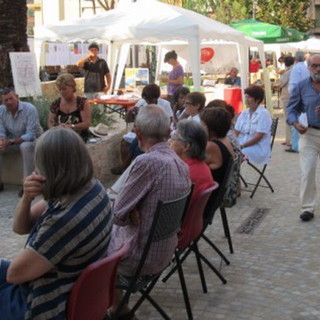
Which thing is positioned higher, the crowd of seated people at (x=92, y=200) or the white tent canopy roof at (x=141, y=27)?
the white tent canopy roof at (x=141, y=27)

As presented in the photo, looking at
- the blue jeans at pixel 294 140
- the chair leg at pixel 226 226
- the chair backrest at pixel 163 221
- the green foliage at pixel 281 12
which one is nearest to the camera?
the chair backrest at pixel 163 221

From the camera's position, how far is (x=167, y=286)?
4.46 meters

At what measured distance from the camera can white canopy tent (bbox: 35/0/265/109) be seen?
12.2 meters

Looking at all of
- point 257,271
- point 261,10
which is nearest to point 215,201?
point 257,271

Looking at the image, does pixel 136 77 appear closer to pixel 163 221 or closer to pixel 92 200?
pixel 163 221

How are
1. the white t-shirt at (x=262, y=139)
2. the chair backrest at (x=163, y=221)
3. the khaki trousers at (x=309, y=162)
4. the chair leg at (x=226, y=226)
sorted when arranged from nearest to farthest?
the chair backrest at (x=163, y=221)
the chair leg at (x=226, y=226)
the khaki trousers at (x=309, y=162)
the white t-shirt at (x=262, y=139)

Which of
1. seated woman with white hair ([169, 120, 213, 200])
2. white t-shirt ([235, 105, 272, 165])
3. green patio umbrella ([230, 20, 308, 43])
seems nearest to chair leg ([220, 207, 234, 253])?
seated woman with white hair ([169, 120, 213, 200])

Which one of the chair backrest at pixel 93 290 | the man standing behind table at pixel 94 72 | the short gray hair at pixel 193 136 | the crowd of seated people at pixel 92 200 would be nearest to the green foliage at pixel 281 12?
the man standing behind table at pixel 94 72

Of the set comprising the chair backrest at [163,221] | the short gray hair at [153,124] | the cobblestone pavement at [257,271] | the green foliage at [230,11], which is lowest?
the cobblestone pavement at [257,271]

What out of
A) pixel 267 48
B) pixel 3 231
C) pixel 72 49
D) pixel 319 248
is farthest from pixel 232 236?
pixel 267 48

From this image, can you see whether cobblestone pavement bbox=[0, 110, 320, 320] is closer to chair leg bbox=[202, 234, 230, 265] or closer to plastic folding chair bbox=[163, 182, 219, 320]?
chair leg bbox=[202, 234, 230, 265]

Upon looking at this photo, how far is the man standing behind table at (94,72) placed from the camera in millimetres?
13523

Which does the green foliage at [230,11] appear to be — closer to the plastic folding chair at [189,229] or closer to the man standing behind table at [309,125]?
the man standing behind table at [309,125]

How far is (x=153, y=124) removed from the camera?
3.58 meters
